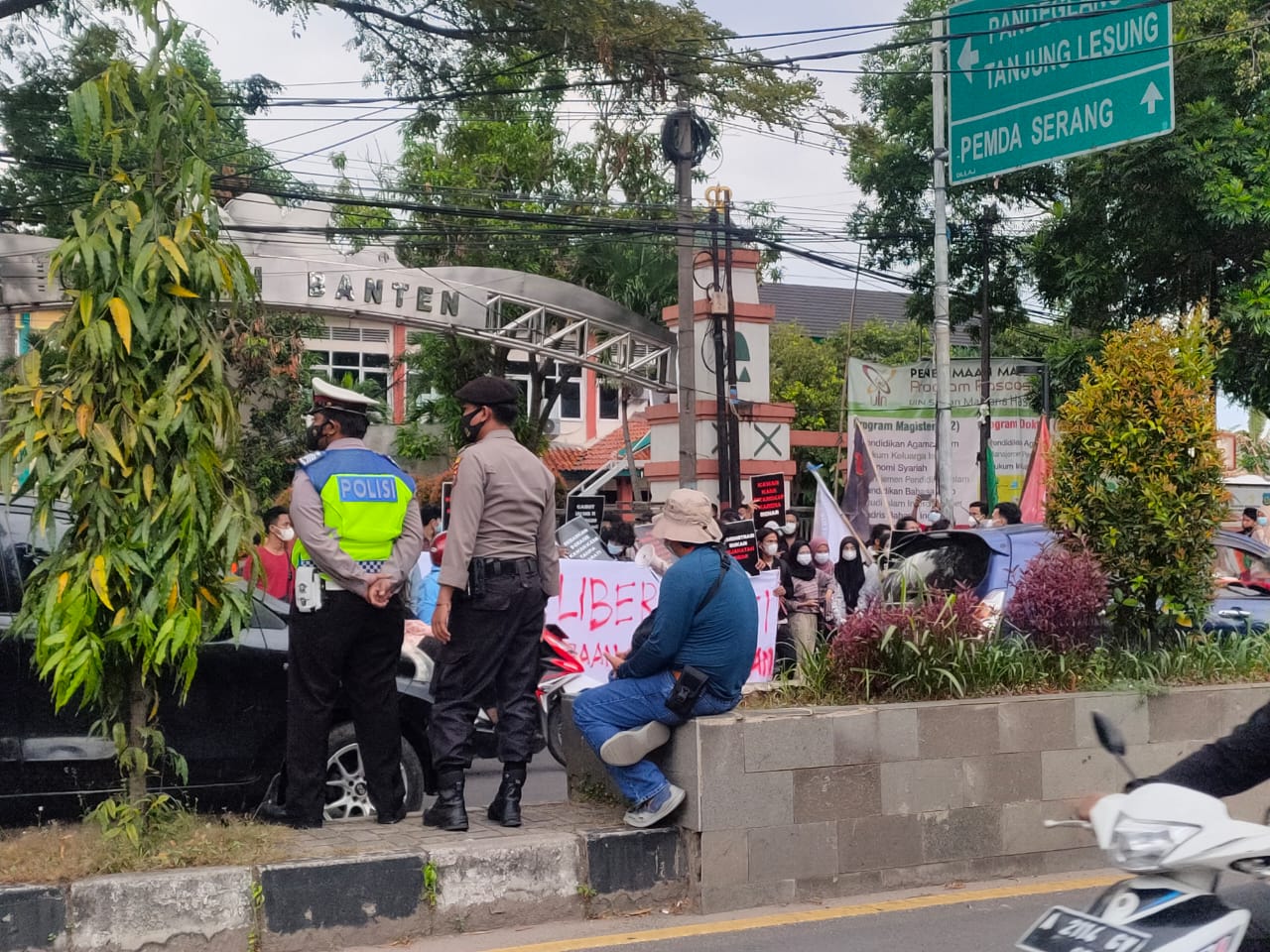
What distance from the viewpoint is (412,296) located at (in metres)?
18.8

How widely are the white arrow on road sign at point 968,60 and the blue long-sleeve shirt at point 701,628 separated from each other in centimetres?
782

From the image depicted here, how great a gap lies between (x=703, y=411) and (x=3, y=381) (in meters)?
14.6

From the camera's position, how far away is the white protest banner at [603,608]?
31.3 feet

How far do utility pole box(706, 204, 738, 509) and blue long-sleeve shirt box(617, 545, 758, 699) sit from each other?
1348cm

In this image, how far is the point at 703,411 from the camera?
65.5 ft

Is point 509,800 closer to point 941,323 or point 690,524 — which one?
point 690,524

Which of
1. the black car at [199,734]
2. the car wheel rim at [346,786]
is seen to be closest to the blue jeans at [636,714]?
the car wheel rim at [346,786]

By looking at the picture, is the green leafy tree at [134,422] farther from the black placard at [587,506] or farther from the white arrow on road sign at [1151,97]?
the black placard at [587,506]

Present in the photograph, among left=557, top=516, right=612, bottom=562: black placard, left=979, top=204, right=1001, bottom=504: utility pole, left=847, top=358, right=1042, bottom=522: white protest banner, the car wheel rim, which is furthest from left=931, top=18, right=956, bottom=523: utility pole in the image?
the car wheel rim

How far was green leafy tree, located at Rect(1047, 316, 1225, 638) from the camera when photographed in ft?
24.2

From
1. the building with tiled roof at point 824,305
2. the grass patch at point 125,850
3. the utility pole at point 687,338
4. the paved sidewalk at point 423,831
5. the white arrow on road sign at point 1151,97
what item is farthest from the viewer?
the building with tiled roof at point 824,305

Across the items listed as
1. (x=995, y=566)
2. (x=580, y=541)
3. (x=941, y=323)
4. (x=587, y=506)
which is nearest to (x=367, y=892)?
(x=995, y=566)

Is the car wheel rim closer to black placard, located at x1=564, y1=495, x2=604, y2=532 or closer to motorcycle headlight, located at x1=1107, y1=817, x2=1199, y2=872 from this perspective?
motorcycle headlight, located at x1=1107, y1=817, x2=1199, y2=872

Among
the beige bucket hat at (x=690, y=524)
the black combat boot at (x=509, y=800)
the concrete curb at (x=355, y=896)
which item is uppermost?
the beige bucket hat at (x=690, y=524)
